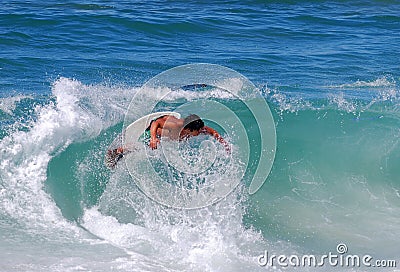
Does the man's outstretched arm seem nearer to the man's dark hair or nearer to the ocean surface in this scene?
the man's dark hair

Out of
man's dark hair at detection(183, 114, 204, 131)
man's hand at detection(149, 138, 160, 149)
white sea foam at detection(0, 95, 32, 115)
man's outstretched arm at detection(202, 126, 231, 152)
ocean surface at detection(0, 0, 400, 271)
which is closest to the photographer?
ocean surface at detection(0, 0, 400, 271)

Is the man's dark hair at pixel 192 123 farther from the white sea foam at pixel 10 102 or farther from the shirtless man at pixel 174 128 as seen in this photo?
the white sea foam at pixel 10 102

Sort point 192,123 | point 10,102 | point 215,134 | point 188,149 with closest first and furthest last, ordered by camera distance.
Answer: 1. point 192,123
2. point 215,134
3. point 188,149
4. point 10,102

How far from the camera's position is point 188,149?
31.4 ft

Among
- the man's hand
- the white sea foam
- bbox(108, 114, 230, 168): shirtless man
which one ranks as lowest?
the man's hand

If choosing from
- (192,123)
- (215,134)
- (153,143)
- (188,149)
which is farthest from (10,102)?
(215,134)

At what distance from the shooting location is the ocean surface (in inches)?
308

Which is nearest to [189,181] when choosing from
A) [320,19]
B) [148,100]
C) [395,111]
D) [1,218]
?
[1,218]

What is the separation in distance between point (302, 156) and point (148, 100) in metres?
3.93

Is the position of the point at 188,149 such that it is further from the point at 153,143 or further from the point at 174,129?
the point at 153,143

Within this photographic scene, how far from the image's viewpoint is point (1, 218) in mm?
8266

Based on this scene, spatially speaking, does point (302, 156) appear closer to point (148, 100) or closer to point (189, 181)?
point (189, 181)

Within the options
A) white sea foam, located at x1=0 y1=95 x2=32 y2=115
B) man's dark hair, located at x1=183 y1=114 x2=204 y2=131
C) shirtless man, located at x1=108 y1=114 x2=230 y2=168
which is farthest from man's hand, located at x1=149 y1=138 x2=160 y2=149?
white sea foam, located at x1=0 y1=95 x2=32 y2=115

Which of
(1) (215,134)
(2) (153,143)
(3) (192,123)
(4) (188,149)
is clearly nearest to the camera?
(2) (153,143)
